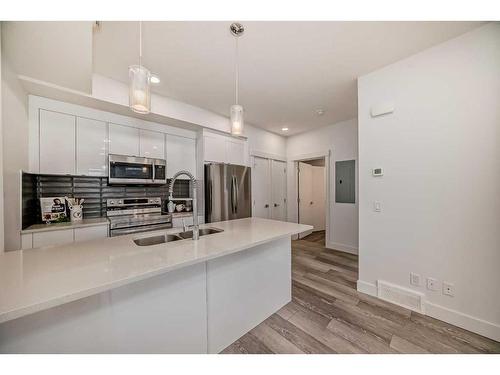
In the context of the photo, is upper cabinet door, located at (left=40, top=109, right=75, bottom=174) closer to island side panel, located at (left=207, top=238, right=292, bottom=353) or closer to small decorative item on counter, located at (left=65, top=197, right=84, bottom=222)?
small decorative item on counter, located at (left=65, top=197, right=84, bottom=222)


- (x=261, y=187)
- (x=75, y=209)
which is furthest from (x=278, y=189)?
(x=75, y=209)

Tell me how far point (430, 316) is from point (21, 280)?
2.98m

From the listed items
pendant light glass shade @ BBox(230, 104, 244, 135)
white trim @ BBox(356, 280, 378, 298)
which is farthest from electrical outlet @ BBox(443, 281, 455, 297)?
pendant light glass shade @ BBox(230, 104, 244, 135)

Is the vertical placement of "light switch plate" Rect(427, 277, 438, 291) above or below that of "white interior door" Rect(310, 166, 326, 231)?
below

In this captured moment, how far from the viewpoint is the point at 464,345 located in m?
1.47

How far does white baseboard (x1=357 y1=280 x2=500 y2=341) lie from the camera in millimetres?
1521

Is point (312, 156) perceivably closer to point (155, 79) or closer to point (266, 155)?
point (266, 155)

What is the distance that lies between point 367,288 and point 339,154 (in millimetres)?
2546

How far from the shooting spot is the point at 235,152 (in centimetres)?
368

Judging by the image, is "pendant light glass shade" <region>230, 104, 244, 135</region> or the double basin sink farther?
"pendant light glass shade" <region>230, 104, 244, 135</region>

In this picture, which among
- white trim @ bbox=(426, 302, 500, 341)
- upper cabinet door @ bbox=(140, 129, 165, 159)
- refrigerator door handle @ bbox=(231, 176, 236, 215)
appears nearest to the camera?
white trim @ bbox=(426, 302, 500, 341)

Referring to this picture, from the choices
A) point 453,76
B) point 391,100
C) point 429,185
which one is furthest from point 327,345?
point 453,76

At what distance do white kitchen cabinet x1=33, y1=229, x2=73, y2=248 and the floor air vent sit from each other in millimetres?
3503

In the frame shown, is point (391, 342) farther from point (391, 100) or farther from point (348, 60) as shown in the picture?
point (348, 60)
